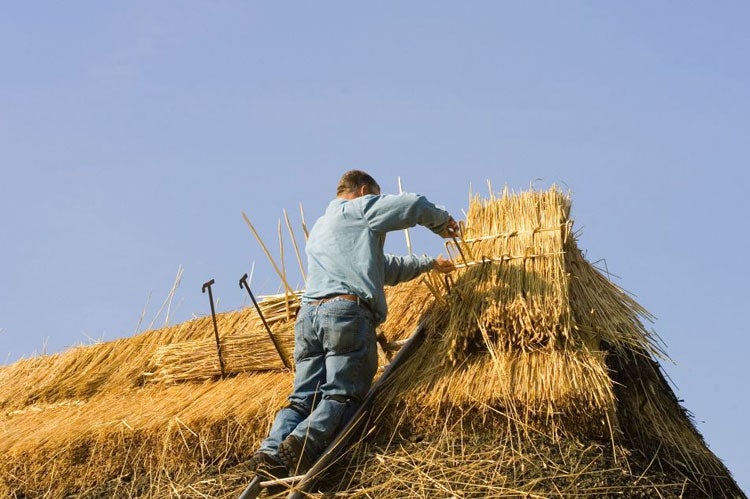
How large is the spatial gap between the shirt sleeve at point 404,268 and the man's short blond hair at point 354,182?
382mm

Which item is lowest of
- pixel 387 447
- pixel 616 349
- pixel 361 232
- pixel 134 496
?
pixel 134 496

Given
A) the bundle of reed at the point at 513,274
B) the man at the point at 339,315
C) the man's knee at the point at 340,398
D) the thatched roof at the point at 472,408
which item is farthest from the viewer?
the bundle of reed at the point at 513,274

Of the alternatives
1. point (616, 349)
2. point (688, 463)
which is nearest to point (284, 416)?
point (616, 349)

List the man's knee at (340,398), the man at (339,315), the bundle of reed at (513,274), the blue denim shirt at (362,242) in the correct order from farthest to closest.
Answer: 1. the blue denim shirt at (362,242)
2. the bundle of reed at (513,274)
3. the man's knee at (340,398)
4. the man at (339,315)

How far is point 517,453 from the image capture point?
4488mm

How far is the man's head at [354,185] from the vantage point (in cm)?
538

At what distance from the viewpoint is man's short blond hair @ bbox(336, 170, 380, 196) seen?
5.39 m

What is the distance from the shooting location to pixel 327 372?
15.9 ft

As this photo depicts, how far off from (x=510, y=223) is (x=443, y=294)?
51 centimetres

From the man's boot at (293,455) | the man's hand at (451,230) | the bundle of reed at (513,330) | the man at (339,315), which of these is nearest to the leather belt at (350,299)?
the man at (339,315)

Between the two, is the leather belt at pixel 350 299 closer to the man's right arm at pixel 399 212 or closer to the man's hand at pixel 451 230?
the man's right arm at pixel 399 212

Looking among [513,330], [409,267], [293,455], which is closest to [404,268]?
[409,267]

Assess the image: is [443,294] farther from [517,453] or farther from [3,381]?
[3,381]

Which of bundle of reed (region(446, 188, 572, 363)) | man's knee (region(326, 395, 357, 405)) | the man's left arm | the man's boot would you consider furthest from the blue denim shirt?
the man's boot
